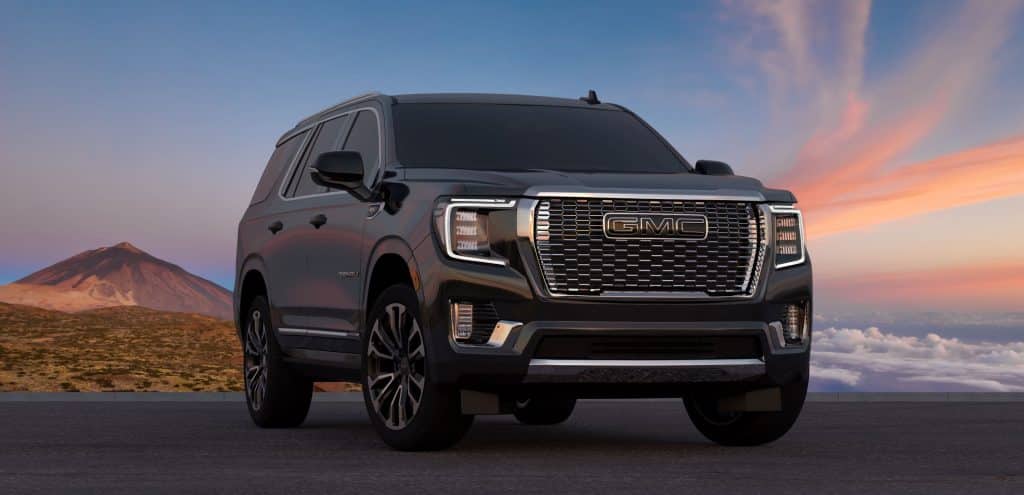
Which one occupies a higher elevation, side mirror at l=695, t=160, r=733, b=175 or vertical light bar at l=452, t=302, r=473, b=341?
side mirror at l=695, t=160, r=733, b=175

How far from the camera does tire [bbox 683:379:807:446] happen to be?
31.9 feet

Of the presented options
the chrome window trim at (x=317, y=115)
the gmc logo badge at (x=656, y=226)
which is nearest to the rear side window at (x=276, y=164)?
the chrome window trim at (x=317, y=115)

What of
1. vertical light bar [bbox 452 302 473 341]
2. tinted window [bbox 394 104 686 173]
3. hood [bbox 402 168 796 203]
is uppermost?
tinted window [bbox 394 104 686 173]

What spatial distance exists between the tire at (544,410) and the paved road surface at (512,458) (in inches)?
7.5

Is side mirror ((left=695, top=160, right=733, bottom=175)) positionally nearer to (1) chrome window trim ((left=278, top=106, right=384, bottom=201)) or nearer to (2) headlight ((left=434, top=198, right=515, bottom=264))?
(1) chrome window trim ((left=278, top=106, right=384, bottom=201))

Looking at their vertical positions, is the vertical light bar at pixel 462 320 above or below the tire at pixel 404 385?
above

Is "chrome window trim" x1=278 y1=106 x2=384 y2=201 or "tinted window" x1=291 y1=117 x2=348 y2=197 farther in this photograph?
"tinted window" x1=291 y1=117 x2=348 y2=197

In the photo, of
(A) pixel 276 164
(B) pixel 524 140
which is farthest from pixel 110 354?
(B) pixel 524 140

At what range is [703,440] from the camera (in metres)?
10.8

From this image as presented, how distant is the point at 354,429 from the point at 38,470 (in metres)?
4.10

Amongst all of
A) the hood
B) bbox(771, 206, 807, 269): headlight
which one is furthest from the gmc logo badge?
bbox(771, 206, 807, 269): headlight

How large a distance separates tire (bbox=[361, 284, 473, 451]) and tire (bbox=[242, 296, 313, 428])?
2.21m

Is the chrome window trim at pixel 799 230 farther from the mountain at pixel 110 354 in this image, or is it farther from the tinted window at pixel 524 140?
the mountain at pixel 110 354

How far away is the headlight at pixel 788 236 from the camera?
9.34 m
